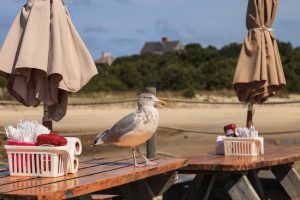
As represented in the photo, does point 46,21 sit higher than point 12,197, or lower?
higher

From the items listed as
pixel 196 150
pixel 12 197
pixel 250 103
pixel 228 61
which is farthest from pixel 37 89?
pixel 228 61

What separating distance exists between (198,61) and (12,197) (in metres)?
45.3

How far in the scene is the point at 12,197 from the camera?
3.69m

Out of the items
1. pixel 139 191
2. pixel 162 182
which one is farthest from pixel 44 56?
pixel 162 182

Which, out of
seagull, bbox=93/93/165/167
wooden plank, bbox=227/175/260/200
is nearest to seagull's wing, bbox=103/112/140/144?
seagull, bbox=93/93/165/167

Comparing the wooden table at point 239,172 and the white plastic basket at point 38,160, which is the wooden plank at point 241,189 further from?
the white plastic basket at point 38,160

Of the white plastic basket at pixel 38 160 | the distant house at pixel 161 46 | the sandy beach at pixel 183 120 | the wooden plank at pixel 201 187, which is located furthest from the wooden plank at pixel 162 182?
the distant house at pixel 161 46

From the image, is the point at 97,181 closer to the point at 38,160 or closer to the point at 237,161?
the point at 38,160

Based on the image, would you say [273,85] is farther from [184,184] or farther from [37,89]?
[37,89]

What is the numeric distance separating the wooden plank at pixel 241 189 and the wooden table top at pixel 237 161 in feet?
0.56

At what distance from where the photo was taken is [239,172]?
588 cm

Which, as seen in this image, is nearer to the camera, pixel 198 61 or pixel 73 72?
pixel 73 72

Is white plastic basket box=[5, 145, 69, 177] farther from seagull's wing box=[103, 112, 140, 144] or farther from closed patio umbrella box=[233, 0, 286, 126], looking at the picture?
closed patio umbrella box=[233, 0, 286, 126]

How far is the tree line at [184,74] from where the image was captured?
40375 mm
